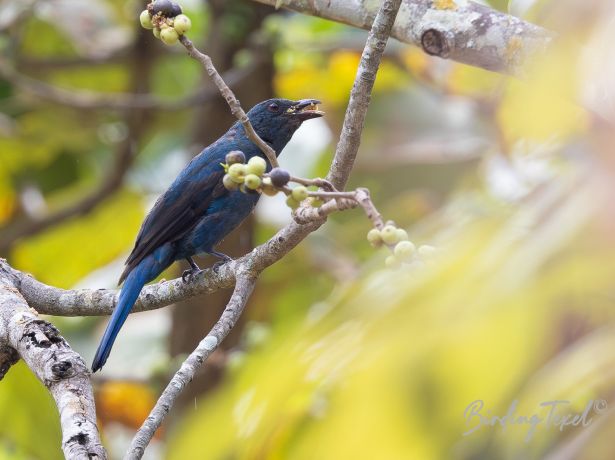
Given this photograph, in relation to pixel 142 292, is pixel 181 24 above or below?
below

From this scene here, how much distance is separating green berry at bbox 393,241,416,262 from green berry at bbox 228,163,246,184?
50 cm

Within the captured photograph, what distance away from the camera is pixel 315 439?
1.29m

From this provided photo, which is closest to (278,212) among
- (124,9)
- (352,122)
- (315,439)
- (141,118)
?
(141,118)

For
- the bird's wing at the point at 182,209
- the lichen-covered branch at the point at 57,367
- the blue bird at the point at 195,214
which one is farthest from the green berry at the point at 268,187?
the bird's wing at the point at 182,209

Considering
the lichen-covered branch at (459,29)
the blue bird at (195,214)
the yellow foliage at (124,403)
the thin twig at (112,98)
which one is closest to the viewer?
the lichen-covered branch at (459,29)

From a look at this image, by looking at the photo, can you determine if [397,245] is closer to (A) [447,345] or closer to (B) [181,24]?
(A) [447,345]

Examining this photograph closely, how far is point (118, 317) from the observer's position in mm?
3260

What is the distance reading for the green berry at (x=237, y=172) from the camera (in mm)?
1859

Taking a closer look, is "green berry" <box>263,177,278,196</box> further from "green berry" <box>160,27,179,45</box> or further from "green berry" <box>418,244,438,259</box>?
"green berry" <box>160,27,179,45</box>

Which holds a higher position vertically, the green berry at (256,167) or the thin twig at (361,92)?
the thin twig at (361,92)

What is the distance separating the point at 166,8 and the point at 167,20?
0.10 ft

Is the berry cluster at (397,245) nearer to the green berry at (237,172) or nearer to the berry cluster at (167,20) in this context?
the green berry at (237,172)

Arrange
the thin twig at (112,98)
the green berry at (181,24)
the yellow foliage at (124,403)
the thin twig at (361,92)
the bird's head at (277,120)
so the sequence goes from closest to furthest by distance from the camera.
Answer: the green berry at (181,24), the thin twig at (361,92), the bird's head at (277,120), the thin twig at (112,98), the yellow foliage at (124,403)

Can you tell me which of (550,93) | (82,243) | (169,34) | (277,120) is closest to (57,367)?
(169,34)
